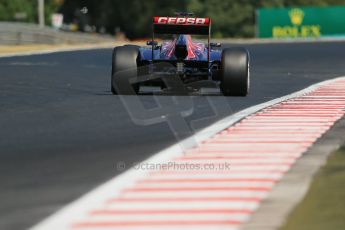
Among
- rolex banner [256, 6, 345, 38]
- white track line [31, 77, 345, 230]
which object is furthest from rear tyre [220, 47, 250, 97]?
rolex banner [256, 6, 345, 38]

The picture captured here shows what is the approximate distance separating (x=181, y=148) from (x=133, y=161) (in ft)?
3.49

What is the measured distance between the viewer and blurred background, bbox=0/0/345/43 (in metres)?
85.2

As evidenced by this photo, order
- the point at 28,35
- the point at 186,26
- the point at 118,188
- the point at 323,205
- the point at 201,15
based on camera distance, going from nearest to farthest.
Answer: the point at 323,205 < the point at 118,188 < the point at 186,26 < the point at 28,35 < the point at 201,15

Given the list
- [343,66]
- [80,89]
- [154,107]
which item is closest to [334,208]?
[154,107]

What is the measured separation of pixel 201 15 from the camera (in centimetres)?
10112

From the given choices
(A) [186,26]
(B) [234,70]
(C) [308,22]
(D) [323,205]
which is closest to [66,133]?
(D) [323,205]

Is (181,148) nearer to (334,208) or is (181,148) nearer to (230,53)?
(334,208)

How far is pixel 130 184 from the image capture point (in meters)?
10.2

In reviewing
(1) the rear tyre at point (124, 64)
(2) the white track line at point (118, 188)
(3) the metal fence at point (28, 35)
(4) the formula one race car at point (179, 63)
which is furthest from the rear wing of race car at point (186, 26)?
(3) the metal fence at point (28, 35)

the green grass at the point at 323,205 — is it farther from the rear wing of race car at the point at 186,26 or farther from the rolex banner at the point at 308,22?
the rolex banner at the point at 308,22

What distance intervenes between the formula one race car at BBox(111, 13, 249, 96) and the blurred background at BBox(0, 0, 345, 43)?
55.6 metres

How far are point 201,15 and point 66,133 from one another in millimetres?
86543

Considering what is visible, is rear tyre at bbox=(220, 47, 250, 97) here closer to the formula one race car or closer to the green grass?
the formula one race car

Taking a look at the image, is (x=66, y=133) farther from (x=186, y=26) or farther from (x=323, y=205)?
(x=186, y=26)
